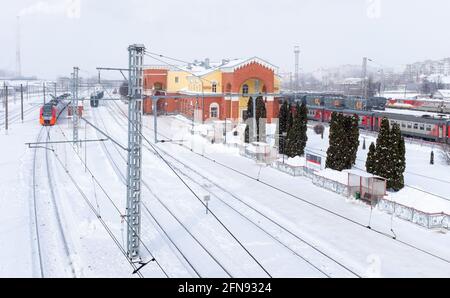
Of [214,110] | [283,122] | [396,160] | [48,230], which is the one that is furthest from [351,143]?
[214,110]

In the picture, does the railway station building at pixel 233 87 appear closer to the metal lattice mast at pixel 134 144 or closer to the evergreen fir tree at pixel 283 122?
the evergreen fir tree at pixel 283 122

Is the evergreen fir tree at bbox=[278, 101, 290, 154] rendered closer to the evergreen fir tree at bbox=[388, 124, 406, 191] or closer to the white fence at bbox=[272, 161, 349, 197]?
the white fence at bbox=[272, 161, 349, 197]

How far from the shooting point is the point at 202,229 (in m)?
17.9

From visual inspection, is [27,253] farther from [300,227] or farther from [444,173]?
[444,173]

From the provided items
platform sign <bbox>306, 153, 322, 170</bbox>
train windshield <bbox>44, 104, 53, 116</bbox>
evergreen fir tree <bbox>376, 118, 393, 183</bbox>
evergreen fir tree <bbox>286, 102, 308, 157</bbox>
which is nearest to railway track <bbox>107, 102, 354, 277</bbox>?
evergreen fir tree <bbox>376, 118, 393, 183</bbox>

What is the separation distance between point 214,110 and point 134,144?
43.0 metres

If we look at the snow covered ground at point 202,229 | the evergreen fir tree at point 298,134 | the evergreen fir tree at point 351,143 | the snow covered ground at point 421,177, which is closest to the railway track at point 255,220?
the snow covered ground at point 202,229

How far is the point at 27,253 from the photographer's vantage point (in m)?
15.2

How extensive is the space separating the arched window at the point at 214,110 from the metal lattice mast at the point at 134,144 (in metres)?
42.4

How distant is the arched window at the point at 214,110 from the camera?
57156 millimetres

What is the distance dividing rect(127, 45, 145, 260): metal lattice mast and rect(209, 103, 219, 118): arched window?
42418mm

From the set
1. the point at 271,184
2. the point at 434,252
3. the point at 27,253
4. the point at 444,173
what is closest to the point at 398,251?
the point at 434,252

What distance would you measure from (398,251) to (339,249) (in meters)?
1.99

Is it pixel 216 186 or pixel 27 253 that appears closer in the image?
pixel 27 253
